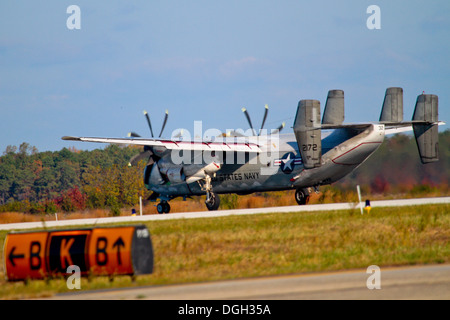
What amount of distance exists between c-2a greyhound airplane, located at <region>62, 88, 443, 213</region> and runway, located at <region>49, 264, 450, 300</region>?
18.6 meters

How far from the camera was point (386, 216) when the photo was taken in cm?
2614

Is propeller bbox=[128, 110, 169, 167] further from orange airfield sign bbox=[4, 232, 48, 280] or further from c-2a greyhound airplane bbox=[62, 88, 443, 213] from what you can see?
orange airfield sign bbox=[4, 232, 48, 280]

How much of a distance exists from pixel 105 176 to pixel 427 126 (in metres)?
51.7

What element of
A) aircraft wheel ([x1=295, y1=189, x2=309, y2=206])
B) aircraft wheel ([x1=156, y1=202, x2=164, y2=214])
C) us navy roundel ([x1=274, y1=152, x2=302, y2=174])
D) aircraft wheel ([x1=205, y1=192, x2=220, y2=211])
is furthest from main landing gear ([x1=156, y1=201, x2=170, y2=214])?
us navy roundel ([x1=274, y1=152, x2=302, y2=174])

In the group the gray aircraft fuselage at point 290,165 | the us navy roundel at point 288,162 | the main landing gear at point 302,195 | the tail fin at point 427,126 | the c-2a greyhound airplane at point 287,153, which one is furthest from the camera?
the main landing gear at point 302,195

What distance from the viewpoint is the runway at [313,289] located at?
12.3m

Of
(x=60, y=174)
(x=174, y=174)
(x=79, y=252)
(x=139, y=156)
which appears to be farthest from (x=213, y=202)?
(x=60, y=174)

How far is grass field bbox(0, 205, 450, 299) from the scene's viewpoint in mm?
16625

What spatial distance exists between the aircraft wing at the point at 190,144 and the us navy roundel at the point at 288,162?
208cm

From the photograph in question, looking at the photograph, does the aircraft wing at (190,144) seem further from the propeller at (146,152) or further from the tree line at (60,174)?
the tree line at (60,174)

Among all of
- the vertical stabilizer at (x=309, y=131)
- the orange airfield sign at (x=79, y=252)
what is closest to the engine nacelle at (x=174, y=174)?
the vertical stabilizer at (x=309, y=131)

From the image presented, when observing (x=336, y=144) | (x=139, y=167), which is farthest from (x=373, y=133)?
(x=139, y=167)

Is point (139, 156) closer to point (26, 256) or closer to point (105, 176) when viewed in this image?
point (26, 256)
